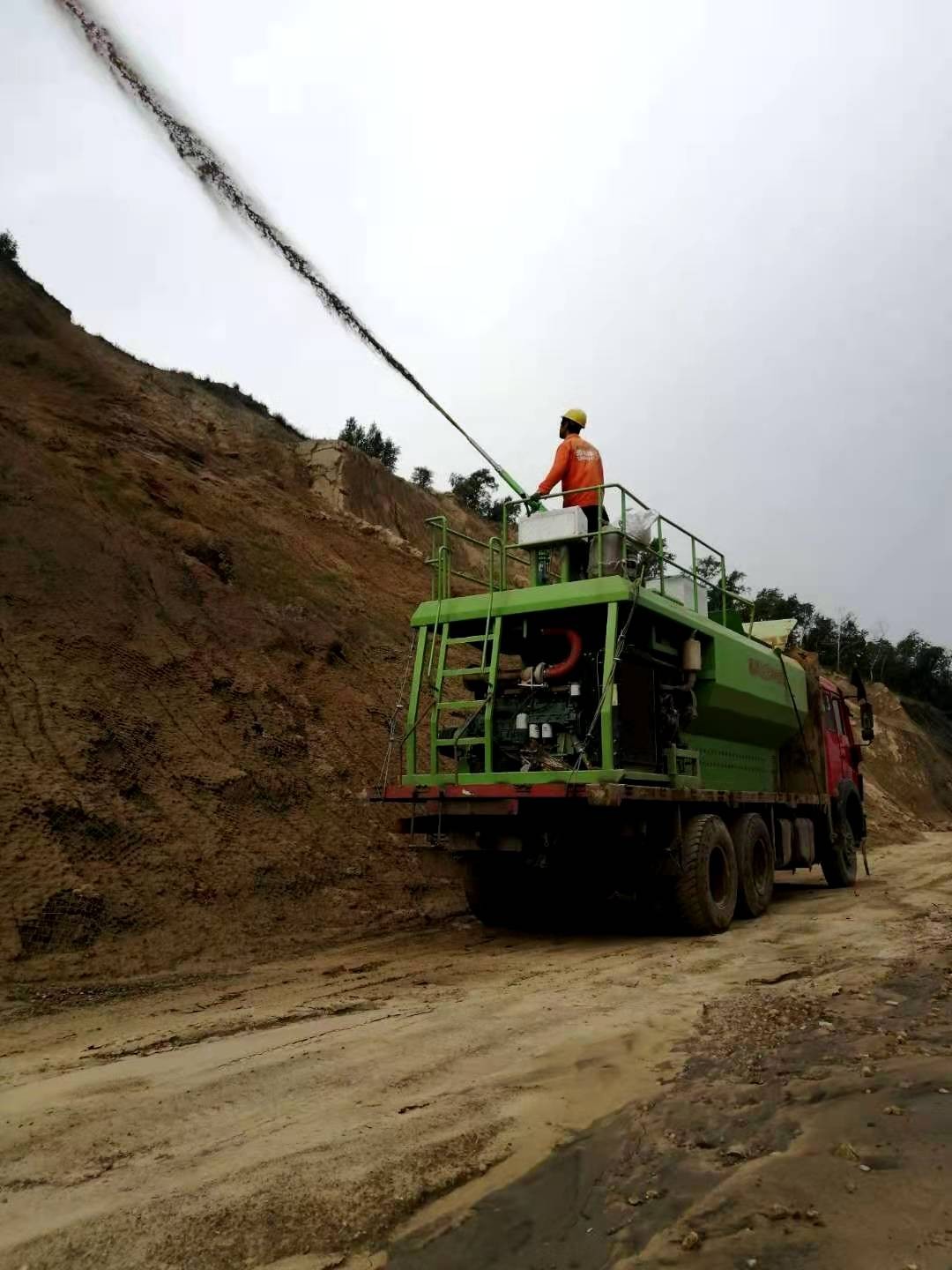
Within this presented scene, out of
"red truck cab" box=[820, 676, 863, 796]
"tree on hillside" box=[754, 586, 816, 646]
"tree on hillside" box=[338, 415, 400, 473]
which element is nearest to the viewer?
"red truck cab" box=[820, 676, 863, 796]

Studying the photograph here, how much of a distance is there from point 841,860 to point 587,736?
25.7 ft

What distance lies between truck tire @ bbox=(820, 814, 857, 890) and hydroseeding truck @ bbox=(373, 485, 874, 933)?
353 centimetres

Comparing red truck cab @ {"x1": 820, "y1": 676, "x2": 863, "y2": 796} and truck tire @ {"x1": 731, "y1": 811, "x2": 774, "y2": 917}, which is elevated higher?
red truck cab @ {"x1": 820, "y1": 676, "x2": 863, "y2": 796}

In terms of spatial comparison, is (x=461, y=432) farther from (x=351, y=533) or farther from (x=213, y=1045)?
(x=351, y=533)

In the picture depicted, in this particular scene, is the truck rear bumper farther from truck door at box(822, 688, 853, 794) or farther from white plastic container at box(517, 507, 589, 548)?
truck door at box(822, 688, 853, 794)

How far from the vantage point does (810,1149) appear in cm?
360

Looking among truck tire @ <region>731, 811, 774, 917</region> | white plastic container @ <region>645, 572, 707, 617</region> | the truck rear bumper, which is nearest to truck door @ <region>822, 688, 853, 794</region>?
truck tire @ <region>731, 811, 774, 917</region>

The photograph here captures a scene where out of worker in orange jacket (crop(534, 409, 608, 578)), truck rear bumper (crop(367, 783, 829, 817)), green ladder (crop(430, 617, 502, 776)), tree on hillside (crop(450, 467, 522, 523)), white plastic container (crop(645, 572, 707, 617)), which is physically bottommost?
truck rear bumper (crop(367, 783, 829, 817))

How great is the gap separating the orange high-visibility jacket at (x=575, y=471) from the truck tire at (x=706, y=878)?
368 cm

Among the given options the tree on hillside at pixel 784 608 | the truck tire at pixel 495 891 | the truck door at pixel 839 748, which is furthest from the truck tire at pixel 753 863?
the tree on hillside at pixel 784 608

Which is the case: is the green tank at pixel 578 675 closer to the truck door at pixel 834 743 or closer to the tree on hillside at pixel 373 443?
the truck door at pixel 834 743

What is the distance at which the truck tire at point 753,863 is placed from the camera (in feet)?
35.4

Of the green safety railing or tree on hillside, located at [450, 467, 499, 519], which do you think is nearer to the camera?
the green safety railing

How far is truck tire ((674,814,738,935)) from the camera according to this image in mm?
9367
